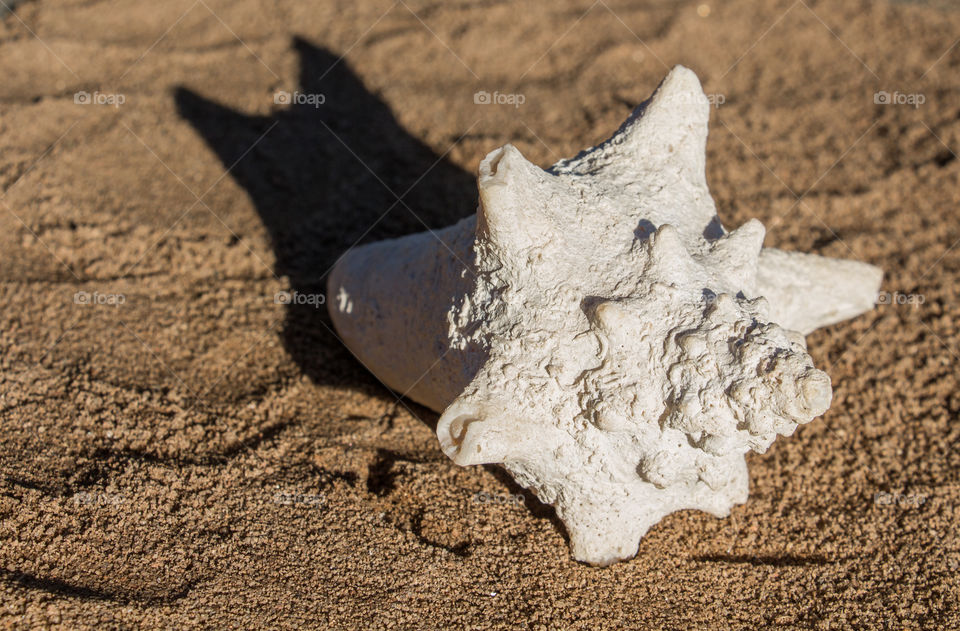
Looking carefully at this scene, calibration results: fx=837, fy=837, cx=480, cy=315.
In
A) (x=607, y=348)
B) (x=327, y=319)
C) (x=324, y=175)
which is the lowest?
(x=327, y=319)

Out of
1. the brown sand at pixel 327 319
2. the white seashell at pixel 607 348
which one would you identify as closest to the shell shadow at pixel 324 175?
the brown sand at pixel 327 319

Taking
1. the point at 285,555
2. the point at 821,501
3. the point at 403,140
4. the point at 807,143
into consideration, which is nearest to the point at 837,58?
the point at 807,143

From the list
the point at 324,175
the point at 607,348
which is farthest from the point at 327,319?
the point at 607,348

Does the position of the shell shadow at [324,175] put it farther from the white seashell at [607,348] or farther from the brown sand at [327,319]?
the white seashell at [607,348]

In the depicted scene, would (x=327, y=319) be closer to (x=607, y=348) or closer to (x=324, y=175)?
(x=324, y=175)

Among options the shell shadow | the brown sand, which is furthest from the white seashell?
the shell shadow
